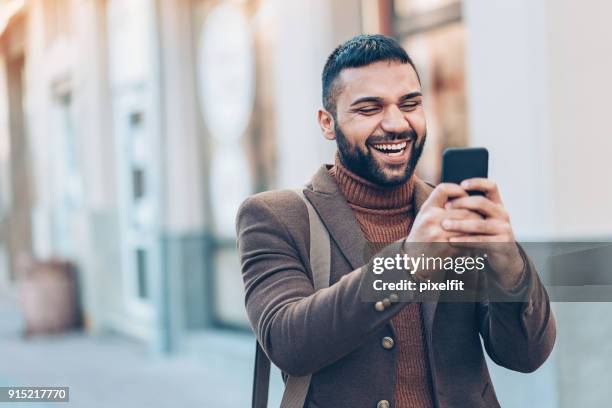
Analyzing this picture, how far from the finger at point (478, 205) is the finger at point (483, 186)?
0.08ft

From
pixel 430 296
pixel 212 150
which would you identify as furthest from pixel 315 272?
pixel 212 150

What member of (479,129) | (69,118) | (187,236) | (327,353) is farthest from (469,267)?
(69,118)

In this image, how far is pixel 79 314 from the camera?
10.2 m

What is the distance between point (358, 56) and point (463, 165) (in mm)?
318

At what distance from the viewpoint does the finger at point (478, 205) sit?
1.39 metres

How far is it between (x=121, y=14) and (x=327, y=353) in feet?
26.3

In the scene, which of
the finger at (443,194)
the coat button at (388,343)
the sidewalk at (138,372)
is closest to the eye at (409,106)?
the finger at (443,194)

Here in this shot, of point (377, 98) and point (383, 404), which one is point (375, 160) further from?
point (383, 404)

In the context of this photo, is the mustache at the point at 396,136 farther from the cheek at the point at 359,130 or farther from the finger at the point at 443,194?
the finger at the point at 443,194

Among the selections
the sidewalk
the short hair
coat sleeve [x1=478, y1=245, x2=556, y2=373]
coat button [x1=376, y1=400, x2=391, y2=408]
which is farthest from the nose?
the sidewalk

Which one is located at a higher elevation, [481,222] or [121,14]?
[121,14]

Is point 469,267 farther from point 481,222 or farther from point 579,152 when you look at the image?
point 579,152

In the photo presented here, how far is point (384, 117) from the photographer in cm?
161

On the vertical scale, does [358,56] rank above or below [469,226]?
above
